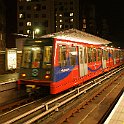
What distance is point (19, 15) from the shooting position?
75875 mm

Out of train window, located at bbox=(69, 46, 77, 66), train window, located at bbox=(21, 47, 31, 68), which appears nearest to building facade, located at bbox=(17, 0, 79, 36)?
train window, located at bbox=(69, 46, 77, 66)

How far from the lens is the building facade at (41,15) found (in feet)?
234

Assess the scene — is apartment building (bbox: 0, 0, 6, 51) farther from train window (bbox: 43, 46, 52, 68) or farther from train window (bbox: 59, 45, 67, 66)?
train window (bbox: 43, 46, 52, 68)

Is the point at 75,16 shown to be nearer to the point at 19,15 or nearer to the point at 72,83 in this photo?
the point at 19,15

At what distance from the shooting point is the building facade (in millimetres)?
71319

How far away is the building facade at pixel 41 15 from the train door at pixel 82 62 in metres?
52.9

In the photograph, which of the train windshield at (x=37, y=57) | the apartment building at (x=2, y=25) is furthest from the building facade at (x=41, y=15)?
the train windshield at (x=37, y=57)


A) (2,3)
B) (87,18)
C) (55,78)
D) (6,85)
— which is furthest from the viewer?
(87,18)

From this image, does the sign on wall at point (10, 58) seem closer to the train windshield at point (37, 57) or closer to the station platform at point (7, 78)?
the station platform at point (7, 78)

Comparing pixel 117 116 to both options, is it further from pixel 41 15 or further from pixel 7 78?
pixel 41 15

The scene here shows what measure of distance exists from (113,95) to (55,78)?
4275 millimetres

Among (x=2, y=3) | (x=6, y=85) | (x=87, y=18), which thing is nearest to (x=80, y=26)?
(x=87, y=18)

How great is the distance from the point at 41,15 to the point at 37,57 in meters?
61.6

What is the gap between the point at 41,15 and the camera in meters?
72.4
